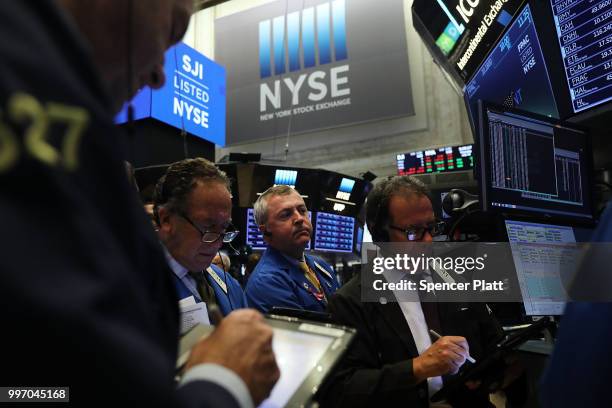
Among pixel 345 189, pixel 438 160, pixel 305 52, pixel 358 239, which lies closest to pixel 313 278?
pixel 345 189

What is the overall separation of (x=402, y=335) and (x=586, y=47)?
1.62 metres

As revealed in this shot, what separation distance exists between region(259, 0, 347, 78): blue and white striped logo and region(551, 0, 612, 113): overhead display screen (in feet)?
19.4

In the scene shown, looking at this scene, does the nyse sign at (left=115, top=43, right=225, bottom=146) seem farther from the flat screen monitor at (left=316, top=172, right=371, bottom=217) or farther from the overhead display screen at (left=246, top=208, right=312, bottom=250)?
the flat screen monitor at (left=316, top=172, right=371, bottom=217)

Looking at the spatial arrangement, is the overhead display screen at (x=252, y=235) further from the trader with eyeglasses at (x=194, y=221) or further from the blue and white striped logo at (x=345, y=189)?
the trader with eyeglasses at (x=194, y=221)

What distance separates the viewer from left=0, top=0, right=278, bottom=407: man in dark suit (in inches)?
16.0

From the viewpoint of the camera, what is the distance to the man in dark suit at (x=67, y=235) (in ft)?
1.33

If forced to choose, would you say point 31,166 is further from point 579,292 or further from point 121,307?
point 579,292

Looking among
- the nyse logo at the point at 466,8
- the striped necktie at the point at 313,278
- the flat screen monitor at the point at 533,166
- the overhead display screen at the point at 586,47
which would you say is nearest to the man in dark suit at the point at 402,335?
the flat screen monitor at the point at 533,166

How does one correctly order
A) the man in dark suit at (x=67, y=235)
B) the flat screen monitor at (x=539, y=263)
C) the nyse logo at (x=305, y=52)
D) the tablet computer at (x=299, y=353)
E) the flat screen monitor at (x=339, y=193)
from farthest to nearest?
the nyse logo at (x=305, y=52), the flat screen monitor at (x=339, y=193), the flat screen monitor at (x=539, y=263), the tablet computer at (x=299, y=353), the man in dark suit at (x=67, y=235)

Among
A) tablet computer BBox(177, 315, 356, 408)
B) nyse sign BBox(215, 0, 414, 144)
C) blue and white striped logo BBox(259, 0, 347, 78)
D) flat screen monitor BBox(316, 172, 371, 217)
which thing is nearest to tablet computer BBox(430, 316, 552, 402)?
tablet computer BBox(177, 315, 356, 408)

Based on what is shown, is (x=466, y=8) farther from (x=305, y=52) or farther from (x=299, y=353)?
(x=305, y=52)

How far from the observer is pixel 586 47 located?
7.77 feet

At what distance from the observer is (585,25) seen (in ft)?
7.77

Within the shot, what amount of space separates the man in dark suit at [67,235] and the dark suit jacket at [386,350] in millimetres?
1127
